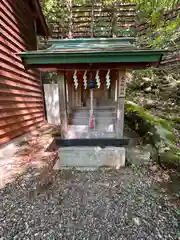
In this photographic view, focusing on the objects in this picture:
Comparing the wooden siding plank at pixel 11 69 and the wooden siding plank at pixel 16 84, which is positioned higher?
the wooden siding plank at pixel 11 69

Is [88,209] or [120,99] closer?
[88,209]

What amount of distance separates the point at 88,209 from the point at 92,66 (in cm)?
229

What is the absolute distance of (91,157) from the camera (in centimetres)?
296

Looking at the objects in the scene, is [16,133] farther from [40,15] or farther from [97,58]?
[40,15]

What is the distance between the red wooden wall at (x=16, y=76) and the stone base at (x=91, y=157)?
1660 millimetres

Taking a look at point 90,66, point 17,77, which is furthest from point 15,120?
point 90,66

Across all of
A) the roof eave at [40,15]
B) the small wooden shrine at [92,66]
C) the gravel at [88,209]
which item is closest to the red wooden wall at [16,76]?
the roof eave at [40,15]

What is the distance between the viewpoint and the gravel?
167 centimetres

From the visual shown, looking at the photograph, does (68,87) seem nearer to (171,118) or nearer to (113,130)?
(113,130)

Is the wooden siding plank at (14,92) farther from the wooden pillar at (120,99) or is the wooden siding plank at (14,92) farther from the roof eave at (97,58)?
the wooden pillar at (120,99)

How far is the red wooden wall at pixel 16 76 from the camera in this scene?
139 inches

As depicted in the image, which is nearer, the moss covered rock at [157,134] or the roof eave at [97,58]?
the roof eave at [97,58]

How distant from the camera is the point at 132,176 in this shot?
9.00ft

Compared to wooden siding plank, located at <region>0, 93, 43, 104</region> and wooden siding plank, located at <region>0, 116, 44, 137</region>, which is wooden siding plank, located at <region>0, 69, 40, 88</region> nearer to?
wooden siding plank, located at <region>0, 93, 43, 104</region>
